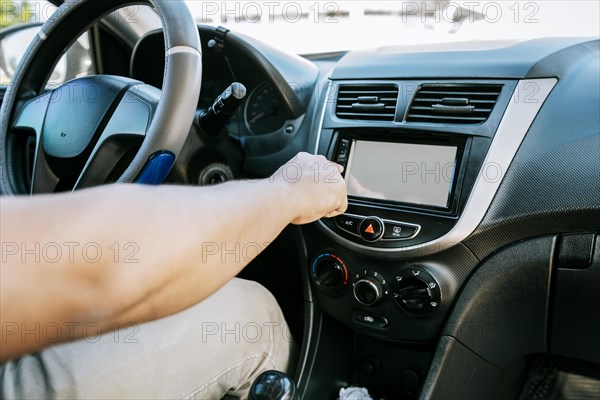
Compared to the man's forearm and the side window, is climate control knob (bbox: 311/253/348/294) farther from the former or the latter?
the side window

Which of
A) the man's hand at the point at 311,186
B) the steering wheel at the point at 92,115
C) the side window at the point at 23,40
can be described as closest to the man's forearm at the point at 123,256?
the man's hand at the point at 311,186

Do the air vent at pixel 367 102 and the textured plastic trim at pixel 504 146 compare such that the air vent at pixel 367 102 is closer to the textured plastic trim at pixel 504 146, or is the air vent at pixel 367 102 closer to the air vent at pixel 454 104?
the air vent at pixel 454 104

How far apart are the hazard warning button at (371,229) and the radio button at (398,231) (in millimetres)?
16

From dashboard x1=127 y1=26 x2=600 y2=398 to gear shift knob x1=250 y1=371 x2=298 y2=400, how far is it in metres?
0.26

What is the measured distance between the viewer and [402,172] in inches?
40.9

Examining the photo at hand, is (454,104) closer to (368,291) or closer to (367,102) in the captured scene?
(367,102)

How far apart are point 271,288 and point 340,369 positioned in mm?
312

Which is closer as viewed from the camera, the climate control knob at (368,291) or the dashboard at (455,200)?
the dashboard at (455,200)

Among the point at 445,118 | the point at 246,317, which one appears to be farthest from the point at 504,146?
the point at 246,317

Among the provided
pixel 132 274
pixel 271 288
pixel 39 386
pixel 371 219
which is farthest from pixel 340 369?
pixel 132 274

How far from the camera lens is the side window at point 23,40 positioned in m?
1.61

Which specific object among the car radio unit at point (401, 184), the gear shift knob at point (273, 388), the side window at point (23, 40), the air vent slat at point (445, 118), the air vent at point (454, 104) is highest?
the side window at point (23, 40)

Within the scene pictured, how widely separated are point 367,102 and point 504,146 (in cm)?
30

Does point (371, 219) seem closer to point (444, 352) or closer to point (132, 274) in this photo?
point (444, 352)
